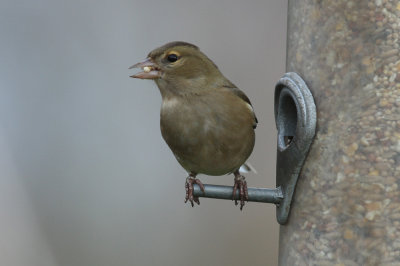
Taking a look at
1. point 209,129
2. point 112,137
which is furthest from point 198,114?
point 112,137

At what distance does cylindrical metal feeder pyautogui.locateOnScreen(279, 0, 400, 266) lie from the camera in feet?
9.61

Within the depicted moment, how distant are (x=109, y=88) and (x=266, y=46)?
1607 mm

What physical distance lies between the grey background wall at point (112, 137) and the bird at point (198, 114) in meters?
2.80

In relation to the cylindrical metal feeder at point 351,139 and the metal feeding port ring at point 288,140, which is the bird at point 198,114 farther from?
the cylindrical metal feeder at point 351,139

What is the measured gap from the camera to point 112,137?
745 cm

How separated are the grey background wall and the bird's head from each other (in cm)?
281

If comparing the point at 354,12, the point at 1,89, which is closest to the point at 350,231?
the point at 354,12

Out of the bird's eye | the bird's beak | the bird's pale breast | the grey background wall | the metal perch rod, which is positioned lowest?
the grey background wall

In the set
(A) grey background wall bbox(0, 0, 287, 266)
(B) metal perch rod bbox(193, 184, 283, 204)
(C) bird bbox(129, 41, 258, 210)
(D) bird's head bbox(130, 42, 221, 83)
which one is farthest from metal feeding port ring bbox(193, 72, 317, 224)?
(A) grey background wall bbox(0, 0, 287, 266)

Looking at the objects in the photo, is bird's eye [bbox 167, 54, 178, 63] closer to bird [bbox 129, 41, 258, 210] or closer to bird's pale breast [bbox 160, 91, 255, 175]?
bird [bbox 129, 41, 258, 210]

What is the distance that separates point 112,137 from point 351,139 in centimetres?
464

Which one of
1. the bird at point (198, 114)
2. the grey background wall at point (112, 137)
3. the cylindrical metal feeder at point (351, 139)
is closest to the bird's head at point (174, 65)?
the bird at point (198, 114)

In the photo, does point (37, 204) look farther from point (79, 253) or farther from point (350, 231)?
point (350, 231)

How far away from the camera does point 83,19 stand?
24.7 ft
